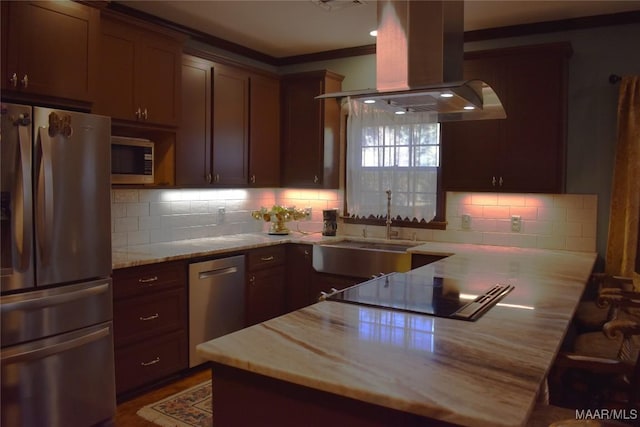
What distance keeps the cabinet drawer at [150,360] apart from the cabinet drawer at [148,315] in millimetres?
57

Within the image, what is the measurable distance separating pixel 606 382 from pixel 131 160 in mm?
2983

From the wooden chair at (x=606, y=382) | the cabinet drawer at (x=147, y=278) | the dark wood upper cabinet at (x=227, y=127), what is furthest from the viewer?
the dark wood upper cabinet at (x=227, y=127)

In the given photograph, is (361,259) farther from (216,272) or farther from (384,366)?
(384,366)

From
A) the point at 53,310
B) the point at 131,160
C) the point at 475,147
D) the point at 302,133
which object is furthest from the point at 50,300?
the point at 475,147

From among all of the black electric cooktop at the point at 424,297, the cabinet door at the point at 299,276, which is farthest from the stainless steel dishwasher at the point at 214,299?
the black electric cooktop at the point at 424,297

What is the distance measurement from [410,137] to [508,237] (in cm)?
114

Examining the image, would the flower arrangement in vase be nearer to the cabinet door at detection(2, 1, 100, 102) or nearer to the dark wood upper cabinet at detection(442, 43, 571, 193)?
the dark wood upper cabinet at detection(442, 43, 571, 193)

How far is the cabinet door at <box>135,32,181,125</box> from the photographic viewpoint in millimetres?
3367

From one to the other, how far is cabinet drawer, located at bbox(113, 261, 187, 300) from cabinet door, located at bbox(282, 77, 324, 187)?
1.64m

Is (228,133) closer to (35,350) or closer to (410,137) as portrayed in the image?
(410,137)

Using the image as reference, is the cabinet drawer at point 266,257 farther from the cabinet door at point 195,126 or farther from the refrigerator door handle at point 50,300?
the refrigerator door handle at point 50,300

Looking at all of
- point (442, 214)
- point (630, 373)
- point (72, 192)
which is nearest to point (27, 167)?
point (72, 192)

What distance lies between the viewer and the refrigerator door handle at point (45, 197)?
2.44 meters

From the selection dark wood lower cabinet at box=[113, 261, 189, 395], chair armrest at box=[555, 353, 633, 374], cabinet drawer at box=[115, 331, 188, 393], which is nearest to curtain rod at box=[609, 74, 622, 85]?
chair armrest at box=[555, 353, 633, 374]
